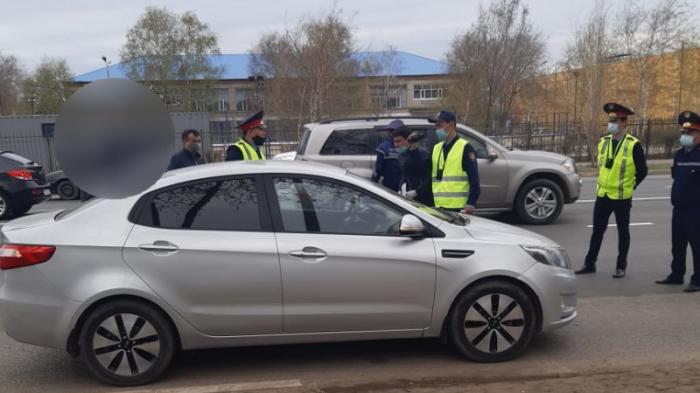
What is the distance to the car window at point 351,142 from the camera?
9398mm

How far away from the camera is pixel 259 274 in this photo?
3857 millimetres

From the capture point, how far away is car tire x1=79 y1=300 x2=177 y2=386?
12.4ft

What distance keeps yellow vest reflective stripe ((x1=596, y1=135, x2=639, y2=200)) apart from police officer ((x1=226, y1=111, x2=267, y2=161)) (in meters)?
4.02

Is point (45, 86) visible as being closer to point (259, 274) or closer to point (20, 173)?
point (20, 173)

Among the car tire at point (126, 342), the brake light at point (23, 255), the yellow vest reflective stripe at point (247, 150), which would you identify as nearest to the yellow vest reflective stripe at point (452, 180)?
the yellow vest reflective stripe at point (247, 150)

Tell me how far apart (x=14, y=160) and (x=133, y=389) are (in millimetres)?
11025

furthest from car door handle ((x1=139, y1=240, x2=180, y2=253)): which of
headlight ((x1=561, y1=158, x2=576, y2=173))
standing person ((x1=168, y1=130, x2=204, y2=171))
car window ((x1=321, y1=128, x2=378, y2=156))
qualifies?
headlight ((x1=561, y1=158, x2=576, y2=173))

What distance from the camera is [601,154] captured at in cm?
636

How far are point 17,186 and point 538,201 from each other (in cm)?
1112

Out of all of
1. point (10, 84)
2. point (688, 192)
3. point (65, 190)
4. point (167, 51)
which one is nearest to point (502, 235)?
point (688, 192)

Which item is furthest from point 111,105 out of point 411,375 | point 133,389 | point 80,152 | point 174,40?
point 174,40

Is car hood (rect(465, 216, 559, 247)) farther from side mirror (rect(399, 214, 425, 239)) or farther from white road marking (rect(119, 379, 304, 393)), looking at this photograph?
white road marking (rect(119, 379, 304, 393))

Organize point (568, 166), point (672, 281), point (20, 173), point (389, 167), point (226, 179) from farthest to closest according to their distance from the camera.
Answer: point (20, 173), point (568, 166), point (389, 167), point (672, 281), point (226, 179)

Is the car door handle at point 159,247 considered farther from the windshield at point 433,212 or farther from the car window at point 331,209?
the windshield at point 433,212
